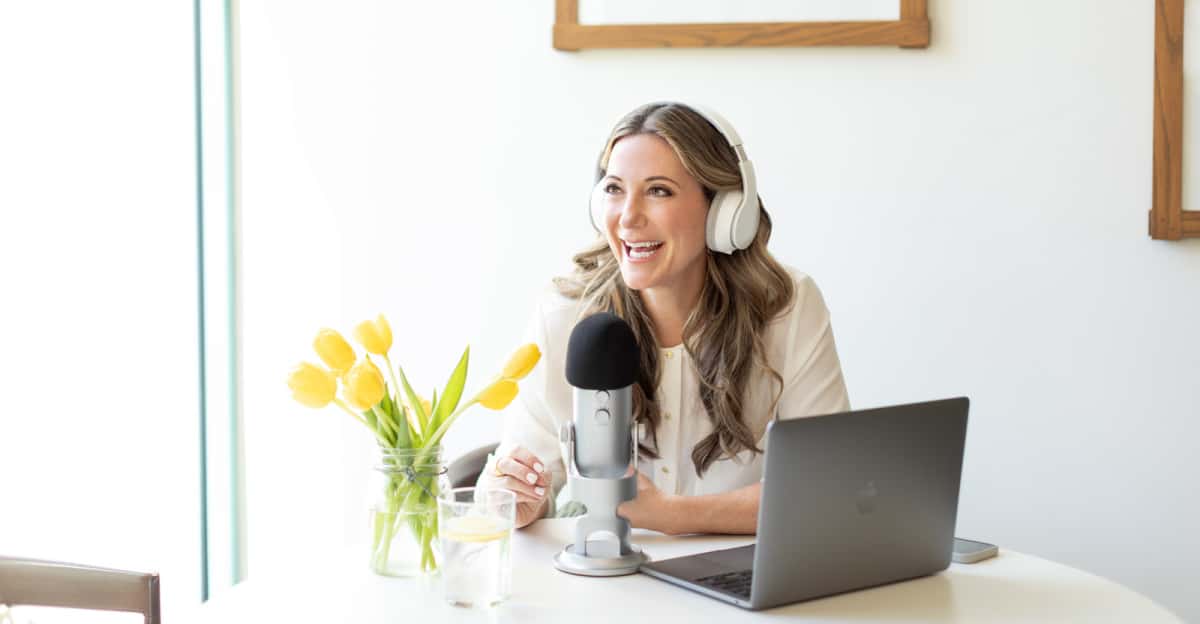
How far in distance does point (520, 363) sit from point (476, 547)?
→ 232 mm

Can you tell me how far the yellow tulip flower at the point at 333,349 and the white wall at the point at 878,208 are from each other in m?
1.44

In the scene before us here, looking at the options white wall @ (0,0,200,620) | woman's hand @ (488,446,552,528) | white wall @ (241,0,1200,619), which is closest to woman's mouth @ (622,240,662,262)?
woman's hand @ (488,446,552,528)

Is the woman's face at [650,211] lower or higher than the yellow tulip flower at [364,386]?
higher

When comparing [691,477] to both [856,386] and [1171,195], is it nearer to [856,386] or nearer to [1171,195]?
[856,386]

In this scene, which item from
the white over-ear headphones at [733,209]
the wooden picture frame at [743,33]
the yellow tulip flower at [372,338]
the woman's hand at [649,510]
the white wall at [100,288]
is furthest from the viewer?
the wooden picture frame at [743,33]

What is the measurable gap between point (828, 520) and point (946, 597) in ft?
0.61

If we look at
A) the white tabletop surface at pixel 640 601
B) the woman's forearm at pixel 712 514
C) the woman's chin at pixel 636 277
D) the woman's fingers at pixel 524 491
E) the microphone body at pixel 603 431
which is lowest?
the white tabletop surface at pixel 640 601

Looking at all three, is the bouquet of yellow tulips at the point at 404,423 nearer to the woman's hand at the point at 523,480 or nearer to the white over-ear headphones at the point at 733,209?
the woman's hand at the point at 523,480

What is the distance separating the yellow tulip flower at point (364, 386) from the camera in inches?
54.5

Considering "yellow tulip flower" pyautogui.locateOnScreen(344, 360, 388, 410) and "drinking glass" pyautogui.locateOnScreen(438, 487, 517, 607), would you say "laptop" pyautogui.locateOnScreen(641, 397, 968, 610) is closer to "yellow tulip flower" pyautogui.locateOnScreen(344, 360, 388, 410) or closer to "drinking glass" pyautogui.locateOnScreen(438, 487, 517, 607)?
"drinking glass" pyautogui.locateOnScreen(438, 487, 517, 607)

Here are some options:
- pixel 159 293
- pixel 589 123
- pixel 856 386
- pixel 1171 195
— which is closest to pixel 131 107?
pixel 159 293

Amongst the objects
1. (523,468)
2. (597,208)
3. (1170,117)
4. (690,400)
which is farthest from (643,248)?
(1170,117)

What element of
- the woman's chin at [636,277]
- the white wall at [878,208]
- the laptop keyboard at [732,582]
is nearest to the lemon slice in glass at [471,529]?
the laptop keyboard at [732,582]

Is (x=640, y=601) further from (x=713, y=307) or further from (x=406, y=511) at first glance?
(x=713, y=307)
